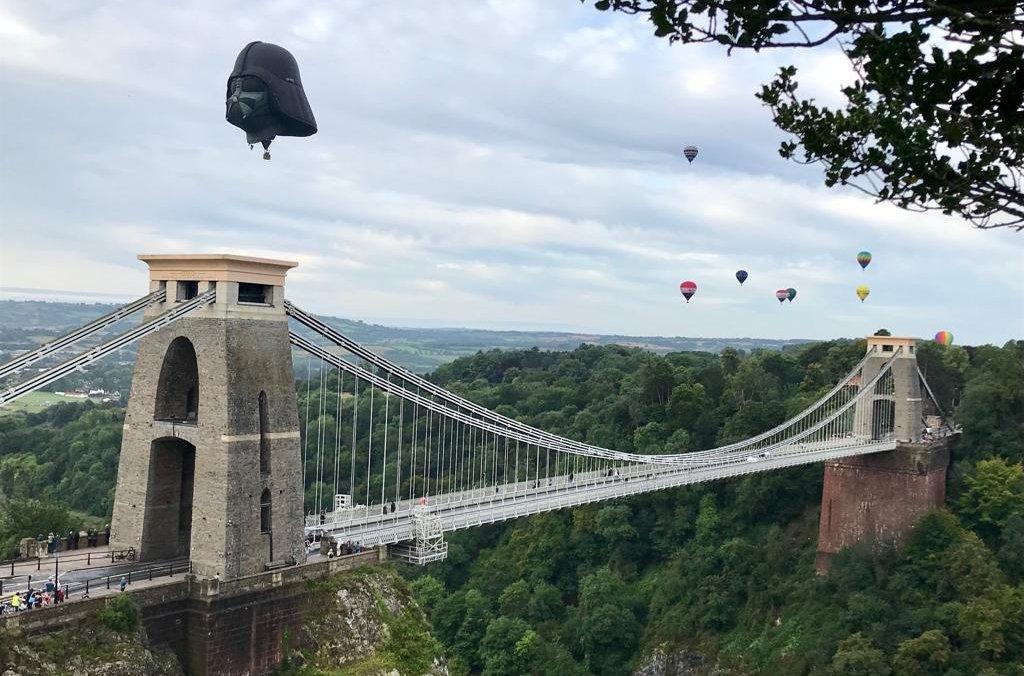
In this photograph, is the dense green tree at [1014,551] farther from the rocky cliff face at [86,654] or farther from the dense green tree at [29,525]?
the dense green tree at [29,525]

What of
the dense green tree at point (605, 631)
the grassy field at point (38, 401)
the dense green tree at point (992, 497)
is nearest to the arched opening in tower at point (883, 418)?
the dense green tree at point (992, 497)

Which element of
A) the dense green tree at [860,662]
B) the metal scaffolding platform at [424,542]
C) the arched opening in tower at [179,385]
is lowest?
the dense green tree at [860,662]

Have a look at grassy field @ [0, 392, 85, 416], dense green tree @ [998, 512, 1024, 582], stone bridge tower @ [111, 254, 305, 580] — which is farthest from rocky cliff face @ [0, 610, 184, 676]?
grassy field @ [0, 392, 85, 416]

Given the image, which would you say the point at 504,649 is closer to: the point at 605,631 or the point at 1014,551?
the point at 605,631

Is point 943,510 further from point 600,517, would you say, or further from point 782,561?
point 600,517

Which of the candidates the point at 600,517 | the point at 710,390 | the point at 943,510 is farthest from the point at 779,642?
the point at 710,390

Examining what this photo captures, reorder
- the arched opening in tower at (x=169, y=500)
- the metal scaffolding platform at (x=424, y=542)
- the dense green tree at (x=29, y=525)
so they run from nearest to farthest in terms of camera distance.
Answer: the arched opening in tower at (x=169, y=500), the metal scaffolding platform at (x=424, y=542), the dense green tree at (x=29, y=525)

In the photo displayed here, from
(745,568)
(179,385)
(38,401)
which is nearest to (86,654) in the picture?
(179,385)
